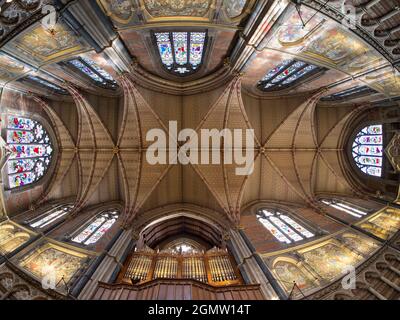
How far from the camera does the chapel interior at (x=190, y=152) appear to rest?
701cm

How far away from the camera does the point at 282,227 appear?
38.3 feet

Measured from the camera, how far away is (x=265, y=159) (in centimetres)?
1491

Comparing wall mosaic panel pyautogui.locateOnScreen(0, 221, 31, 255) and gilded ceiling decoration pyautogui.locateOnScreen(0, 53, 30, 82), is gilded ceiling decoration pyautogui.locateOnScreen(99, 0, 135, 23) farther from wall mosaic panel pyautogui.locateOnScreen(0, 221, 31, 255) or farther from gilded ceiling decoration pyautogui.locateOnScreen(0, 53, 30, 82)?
wall mosaic panel pyautogui.locateOnScreen(0, 221, 31, 255)

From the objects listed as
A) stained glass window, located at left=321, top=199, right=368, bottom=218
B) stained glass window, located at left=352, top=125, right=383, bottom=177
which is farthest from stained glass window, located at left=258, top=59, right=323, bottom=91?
stained glass window, located at left=321, top=199, right=368, bottom=218

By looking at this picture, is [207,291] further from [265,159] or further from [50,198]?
[50,198]

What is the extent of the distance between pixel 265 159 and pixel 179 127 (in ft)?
19.1

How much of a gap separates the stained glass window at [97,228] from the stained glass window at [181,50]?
9033 mm

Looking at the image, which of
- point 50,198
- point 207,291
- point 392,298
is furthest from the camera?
point 50,198

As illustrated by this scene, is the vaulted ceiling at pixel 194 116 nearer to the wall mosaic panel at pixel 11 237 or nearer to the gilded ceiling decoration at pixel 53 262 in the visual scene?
the wall mosaic panel at pixel 11 237

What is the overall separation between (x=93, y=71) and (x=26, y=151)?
20.0 ft

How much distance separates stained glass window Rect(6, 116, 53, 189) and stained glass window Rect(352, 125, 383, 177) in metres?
19.0

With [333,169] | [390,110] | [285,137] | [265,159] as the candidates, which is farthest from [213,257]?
[390,110]

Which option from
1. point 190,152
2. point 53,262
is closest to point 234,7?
point 190,152

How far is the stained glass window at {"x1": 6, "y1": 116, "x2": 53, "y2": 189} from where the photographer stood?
11.7 metres
